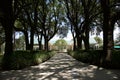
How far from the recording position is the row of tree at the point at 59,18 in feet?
45.0

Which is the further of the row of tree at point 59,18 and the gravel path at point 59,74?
the row of tree at point 59,18

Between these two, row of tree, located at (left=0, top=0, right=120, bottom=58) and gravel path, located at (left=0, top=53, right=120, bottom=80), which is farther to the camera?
row of tree, located at (left=0, top=0, right=120, bottom=58)

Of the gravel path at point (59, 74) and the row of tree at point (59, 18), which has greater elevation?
the row of tree at point (59, 18)

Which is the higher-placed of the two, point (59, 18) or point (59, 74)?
point (59, 18)

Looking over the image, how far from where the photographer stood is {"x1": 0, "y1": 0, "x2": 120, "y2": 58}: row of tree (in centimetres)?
1371

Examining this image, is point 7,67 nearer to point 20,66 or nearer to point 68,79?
point 20,66

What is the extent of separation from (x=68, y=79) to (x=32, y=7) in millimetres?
15295

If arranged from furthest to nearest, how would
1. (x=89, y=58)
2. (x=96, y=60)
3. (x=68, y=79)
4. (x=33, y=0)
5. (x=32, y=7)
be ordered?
(x=32, y=7), (x=33, y=0), (x=89, y=58), (x=96, y=60), (x=68, y=79)

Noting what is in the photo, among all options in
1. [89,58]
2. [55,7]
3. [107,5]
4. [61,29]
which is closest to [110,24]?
[107,5]

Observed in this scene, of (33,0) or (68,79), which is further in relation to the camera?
(33,0)

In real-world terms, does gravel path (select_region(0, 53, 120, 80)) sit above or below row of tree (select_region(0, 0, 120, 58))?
below

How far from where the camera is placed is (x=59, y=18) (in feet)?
127

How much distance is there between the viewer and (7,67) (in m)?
12.5

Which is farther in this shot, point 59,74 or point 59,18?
point 59,18
